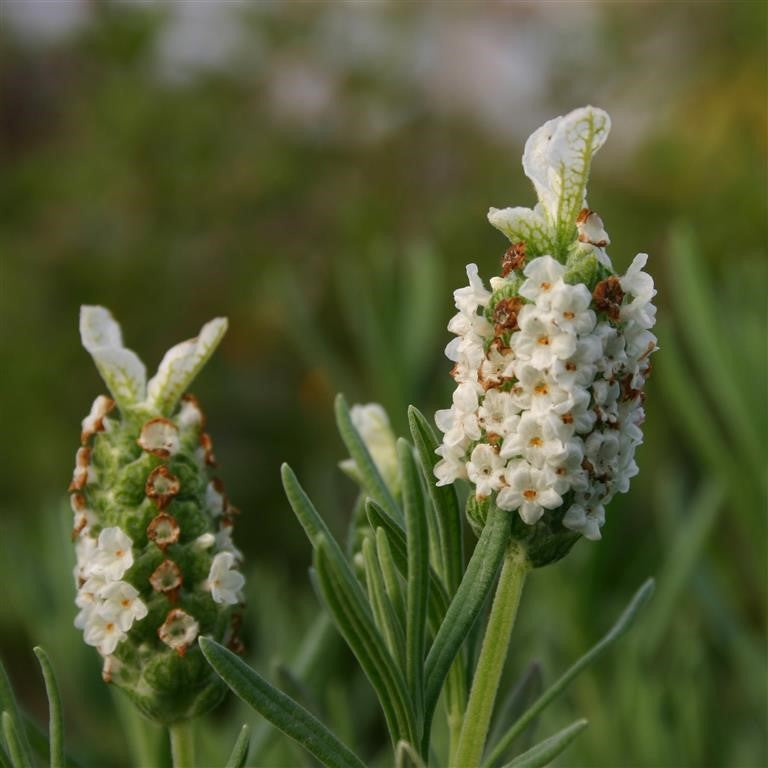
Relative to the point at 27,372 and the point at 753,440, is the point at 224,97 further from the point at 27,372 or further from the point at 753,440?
the point at 753,440

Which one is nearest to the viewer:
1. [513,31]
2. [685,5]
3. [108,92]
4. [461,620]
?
[461,620]

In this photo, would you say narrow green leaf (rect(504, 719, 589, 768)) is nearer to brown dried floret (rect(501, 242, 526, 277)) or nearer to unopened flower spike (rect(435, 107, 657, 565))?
unopened flower spike (rect(435, 107, 657, 565))

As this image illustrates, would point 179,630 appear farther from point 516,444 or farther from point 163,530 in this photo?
point 516,444

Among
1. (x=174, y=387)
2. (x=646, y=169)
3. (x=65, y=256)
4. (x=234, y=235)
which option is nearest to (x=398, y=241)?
(x=234, y=235)

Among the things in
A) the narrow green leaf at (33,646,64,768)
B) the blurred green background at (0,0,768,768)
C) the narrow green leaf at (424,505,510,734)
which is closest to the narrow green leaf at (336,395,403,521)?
the narrow green leaf at (424,505,510,734)

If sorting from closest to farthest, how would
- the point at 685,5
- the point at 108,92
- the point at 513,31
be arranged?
the point at 108,92
the point at 685,5
the point at 513,31

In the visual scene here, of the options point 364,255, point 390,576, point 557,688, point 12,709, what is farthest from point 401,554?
point 364,255

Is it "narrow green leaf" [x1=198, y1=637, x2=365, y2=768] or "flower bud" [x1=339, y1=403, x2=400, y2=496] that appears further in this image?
"flower bud" [x1=339, y1=403, x2=400, y2=496]
